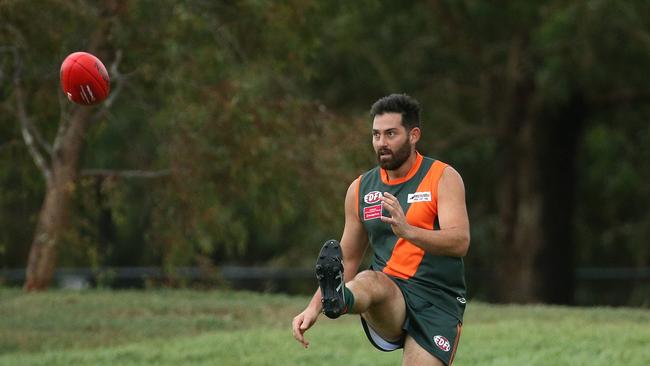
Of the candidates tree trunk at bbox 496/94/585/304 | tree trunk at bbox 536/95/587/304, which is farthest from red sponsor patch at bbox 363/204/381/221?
tree trunk at bbox 536/95/587/304

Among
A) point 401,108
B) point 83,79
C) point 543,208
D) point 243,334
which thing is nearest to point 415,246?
point 401,108

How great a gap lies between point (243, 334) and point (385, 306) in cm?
600

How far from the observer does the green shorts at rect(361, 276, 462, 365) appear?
22.6ft

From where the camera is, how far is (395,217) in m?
6.44

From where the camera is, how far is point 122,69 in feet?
58.4

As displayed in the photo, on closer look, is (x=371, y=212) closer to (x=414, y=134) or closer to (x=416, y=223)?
(x=416, y=223)

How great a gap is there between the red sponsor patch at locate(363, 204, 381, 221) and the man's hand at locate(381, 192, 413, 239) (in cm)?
49

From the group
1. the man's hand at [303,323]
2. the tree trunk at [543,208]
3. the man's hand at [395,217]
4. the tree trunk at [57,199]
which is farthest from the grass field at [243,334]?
the tree trunk at [543,208]

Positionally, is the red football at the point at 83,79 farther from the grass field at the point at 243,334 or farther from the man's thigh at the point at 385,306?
the man's thigh at the point at 385,306

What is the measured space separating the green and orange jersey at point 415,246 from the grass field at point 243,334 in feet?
12.6

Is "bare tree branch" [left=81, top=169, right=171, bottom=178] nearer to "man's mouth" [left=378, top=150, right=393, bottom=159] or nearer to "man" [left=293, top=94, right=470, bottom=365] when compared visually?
"man" [left=293, top=94, right=470, bottom=365]

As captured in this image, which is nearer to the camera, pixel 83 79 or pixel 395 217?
pixel 395 217

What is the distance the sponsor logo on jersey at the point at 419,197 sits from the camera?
685 centimetres

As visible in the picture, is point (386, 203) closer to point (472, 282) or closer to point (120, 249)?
point (472, 282)
